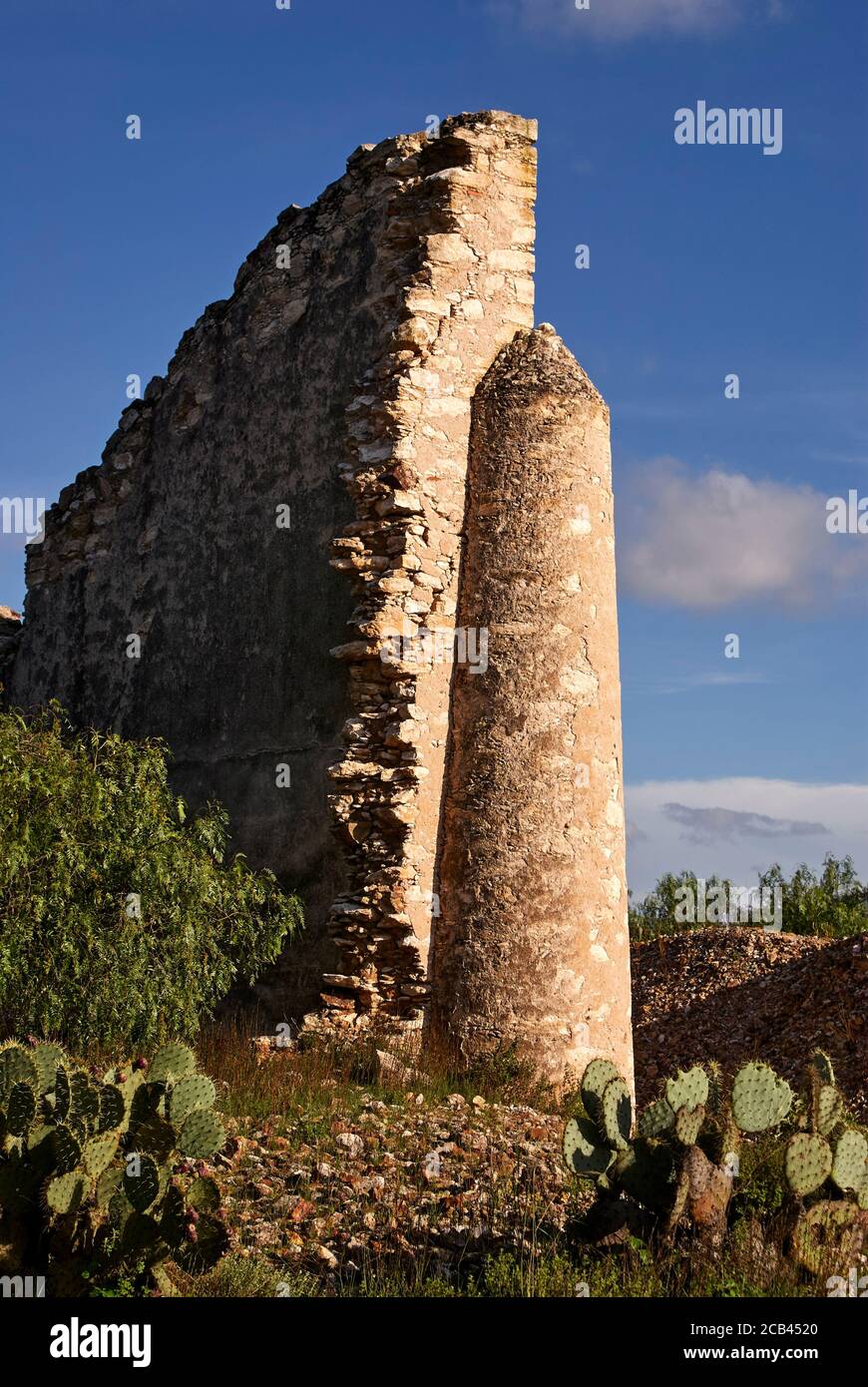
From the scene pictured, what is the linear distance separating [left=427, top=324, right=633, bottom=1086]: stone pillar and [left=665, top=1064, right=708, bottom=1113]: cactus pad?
7.98 ft

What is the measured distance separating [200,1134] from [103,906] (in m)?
3.48

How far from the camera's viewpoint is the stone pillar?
33.3 feet

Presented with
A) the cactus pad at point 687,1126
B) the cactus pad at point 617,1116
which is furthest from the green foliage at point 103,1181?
the cactus pad at point 687,1126

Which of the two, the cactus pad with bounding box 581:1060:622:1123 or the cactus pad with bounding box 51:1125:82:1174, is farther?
the cactus pad with bounding box 581:1060:622:1123

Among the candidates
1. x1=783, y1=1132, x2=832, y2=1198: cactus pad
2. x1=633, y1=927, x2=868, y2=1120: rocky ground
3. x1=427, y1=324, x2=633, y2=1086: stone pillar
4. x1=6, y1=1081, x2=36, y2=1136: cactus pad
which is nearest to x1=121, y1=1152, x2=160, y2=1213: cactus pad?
x1=6, y1=1081, x2=36, y2=1136: cactus pad

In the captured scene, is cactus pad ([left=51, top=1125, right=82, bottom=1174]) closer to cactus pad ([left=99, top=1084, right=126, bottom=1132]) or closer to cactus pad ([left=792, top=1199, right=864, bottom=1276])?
cactus pad ([left=99, top=1084, right=126, bottom=1132])

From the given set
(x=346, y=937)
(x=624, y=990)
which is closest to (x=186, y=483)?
(x=346, y=937)

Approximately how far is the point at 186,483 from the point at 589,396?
449 centimetres

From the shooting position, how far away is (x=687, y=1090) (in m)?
7.55

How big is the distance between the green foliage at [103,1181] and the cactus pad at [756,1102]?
8.82 feet

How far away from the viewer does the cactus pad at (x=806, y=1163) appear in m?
7.12

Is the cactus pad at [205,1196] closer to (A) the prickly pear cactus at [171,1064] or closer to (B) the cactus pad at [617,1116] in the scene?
(A) the prickly pear cactus at [171,1064]

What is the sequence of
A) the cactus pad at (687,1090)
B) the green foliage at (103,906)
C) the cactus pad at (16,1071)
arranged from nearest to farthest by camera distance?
the cactus pad at (16,1071) → the cactus pad at (687,1090) → the green foliage at (103,906)

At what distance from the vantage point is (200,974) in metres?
10.3
